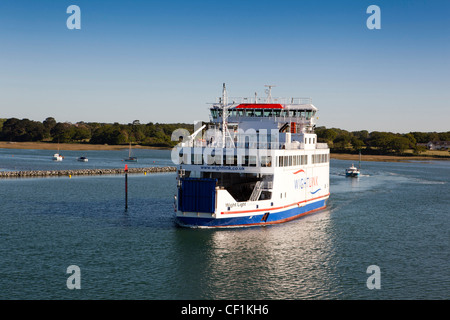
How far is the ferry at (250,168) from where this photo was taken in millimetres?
40000

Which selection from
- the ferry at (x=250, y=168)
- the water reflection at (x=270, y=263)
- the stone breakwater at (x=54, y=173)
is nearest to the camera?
the water reflection at (x=270, y=263)

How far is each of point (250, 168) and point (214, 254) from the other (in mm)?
9908

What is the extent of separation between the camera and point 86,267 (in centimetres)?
3189

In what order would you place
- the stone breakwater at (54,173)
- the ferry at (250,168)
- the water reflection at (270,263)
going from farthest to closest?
the stone breakwater at (54,173) → the ferry at (250,168) → the water reflection at (270,263)

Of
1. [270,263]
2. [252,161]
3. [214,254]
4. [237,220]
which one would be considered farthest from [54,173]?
[270,263]

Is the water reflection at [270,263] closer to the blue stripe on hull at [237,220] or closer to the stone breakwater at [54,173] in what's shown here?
the blue stripe on hull at [237,220]

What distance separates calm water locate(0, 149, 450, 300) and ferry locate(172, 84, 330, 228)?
1.87 meters

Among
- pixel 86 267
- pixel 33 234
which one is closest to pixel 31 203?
pixel 33 234

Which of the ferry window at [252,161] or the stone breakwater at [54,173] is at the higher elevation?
the ferry window at [252,161]

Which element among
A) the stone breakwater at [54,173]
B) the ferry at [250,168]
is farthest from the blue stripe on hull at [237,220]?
the stone breakwater at [54,173]

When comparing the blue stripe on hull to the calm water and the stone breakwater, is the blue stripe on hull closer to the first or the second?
the calm water

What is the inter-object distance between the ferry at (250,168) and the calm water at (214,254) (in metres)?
1.87

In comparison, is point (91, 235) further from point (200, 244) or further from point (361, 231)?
point (361, 231)

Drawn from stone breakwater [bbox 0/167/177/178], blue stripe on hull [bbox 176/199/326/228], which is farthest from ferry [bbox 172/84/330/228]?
stone breakwater [bbox 0/167/177/178]
